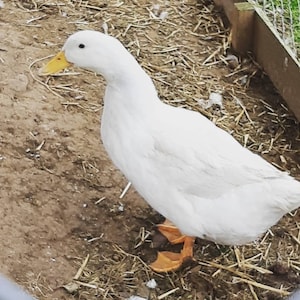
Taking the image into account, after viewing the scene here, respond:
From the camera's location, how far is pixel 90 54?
2494 millimetres

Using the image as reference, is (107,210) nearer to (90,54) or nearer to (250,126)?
(90,54)

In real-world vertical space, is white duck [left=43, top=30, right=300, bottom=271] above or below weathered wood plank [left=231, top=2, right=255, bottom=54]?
above

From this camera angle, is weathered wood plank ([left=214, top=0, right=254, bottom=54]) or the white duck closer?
the white duck

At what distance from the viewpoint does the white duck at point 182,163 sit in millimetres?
2369

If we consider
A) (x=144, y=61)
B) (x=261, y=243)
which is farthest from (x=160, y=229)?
(x=144, y=61)

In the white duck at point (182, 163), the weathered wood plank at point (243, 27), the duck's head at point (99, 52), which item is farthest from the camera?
the weathered wood plank at point (243, 27)

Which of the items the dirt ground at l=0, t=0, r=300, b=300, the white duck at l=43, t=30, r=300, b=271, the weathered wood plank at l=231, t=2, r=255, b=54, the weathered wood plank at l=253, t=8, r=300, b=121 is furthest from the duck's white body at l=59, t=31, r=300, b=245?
the weathered wood plank at l=231, t=2, r=255, b=54

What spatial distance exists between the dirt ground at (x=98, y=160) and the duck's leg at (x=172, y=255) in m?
0.04

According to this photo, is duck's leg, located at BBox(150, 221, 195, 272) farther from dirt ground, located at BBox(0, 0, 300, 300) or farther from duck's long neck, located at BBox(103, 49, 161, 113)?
duck's long neck, located at BBox(103, 49, 161, 113)

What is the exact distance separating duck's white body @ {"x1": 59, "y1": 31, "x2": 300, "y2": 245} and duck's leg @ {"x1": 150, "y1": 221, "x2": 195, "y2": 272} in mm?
215

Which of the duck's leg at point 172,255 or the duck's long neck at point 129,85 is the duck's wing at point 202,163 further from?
the duck's leg at point 172,255

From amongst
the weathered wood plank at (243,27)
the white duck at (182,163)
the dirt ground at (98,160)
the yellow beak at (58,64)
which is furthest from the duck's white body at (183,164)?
the weathered wood plank at (243,27)

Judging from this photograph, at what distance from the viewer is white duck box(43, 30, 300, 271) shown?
2.37 metres

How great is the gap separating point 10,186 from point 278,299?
1203 millimetres
